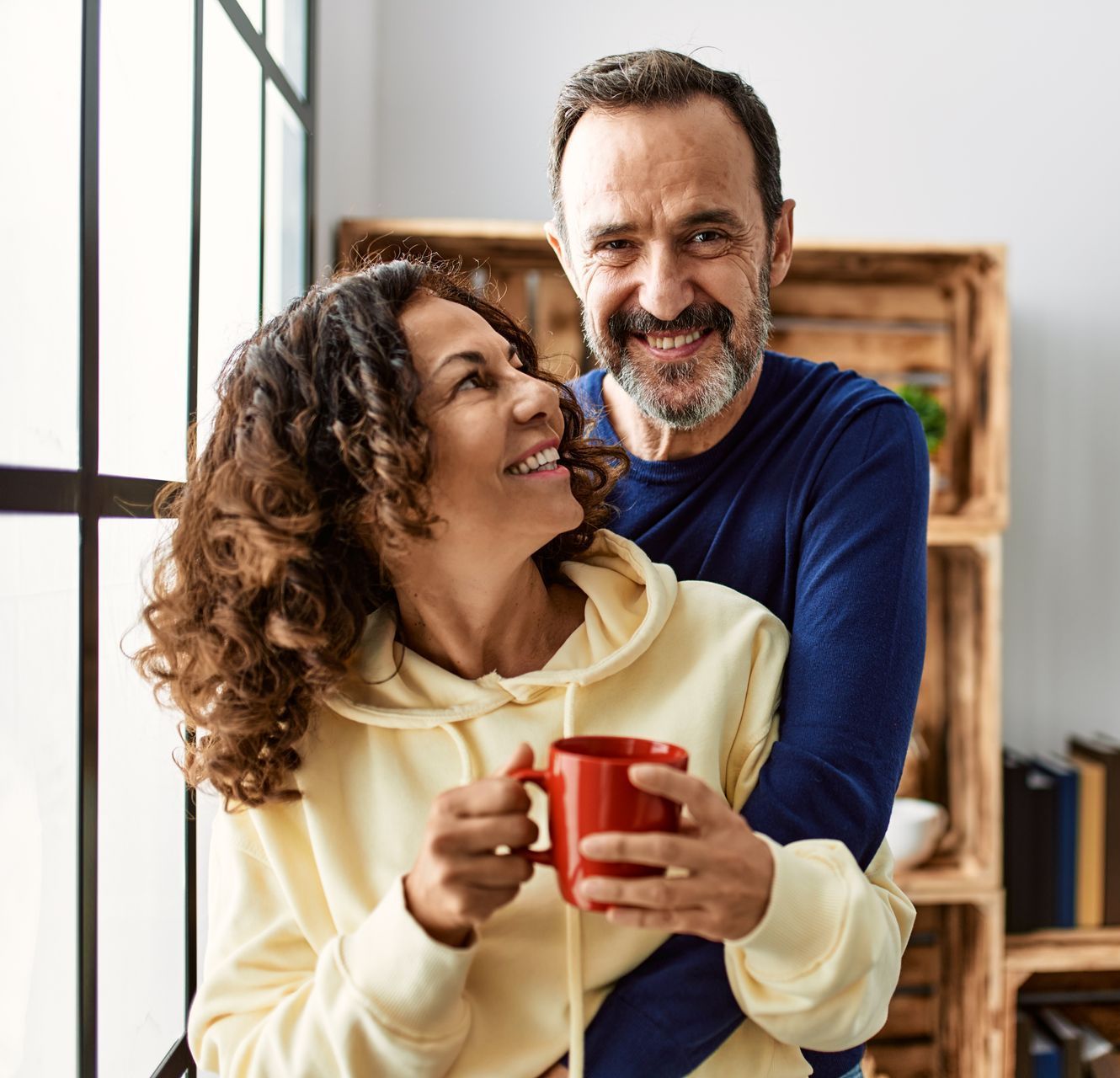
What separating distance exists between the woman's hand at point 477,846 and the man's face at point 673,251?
718mm

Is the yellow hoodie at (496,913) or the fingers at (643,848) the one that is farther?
the yellow hoodie at (496,913)

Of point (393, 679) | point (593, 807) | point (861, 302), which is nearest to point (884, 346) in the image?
point (861, 302)

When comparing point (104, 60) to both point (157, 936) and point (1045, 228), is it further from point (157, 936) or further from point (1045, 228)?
point (1045, 228)

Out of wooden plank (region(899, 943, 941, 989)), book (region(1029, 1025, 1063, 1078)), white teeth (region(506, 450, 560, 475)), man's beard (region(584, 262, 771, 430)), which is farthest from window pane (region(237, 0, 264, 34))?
book (region(1029, 1025, 1063, 1078))

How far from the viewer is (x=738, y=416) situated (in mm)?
1451

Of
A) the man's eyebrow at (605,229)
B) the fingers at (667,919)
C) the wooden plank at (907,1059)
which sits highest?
the man's eyebrow at (605,229)

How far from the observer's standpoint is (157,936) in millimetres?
1442

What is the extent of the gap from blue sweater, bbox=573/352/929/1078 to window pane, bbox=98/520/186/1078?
2.04 feet

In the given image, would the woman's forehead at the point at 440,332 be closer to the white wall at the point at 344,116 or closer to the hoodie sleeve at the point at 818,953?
the hoodie sleeve at the point at 818,953

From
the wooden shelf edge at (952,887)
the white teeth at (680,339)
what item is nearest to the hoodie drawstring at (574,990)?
the white teeth at (680,339)

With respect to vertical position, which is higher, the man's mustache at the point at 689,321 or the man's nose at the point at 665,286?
the man's nose at the point at 665,286

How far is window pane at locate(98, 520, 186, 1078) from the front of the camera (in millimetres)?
1249

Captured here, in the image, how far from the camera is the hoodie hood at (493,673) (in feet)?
3.55

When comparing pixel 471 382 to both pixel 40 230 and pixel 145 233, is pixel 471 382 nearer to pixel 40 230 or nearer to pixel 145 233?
pixel 40 230
